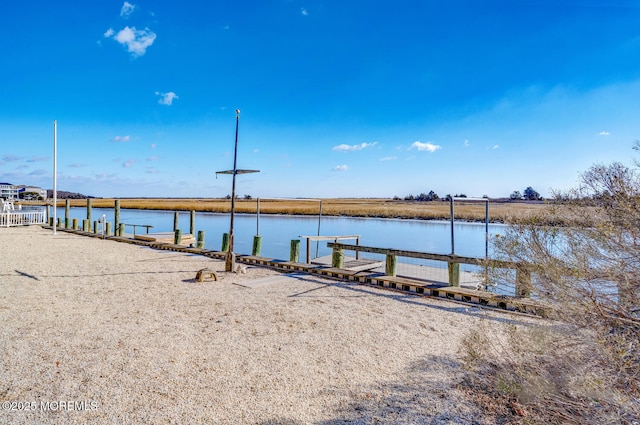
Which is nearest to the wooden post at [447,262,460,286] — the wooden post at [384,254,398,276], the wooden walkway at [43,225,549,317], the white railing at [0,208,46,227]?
the wooden walkway at [43,225,549,317]

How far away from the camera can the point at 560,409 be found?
2.02m

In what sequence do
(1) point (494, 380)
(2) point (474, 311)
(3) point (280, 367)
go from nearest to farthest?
(1) point (494, 380) → (3) point (280, 367) → (2) point (474, 311)

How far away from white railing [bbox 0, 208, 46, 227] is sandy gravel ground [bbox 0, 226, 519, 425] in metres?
16.0

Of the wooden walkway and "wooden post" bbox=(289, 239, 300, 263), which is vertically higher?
"wooden post" bbox=(289, 239, 300, 263)

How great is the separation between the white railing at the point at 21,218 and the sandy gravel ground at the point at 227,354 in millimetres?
15983

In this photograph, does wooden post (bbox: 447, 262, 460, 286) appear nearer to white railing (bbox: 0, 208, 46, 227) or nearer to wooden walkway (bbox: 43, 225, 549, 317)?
wooden walkway (bbox: 43, 225, 549, 317)

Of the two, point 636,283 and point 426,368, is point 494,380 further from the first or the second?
point 636,283

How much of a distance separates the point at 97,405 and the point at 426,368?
2787 mm

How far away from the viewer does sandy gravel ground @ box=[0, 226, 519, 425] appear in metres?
2.67

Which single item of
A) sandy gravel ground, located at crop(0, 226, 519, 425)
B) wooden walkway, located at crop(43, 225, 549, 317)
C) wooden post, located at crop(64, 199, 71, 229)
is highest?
wooden post, located at crop(64, 199, 71, 229)

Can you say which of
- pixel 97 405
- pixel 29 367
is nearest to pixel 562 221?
pixel 97 405

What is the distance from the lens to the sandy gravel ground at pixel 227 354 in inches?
105

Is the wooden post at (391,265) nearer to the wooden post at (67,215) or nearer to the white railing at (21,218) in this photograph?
the wooden post at (67,215)

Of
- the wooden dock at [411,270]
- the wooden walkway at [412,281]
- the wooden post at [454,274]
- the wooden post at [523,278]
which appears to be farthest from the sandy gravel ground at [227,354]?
the wooden dock at [411,270]
